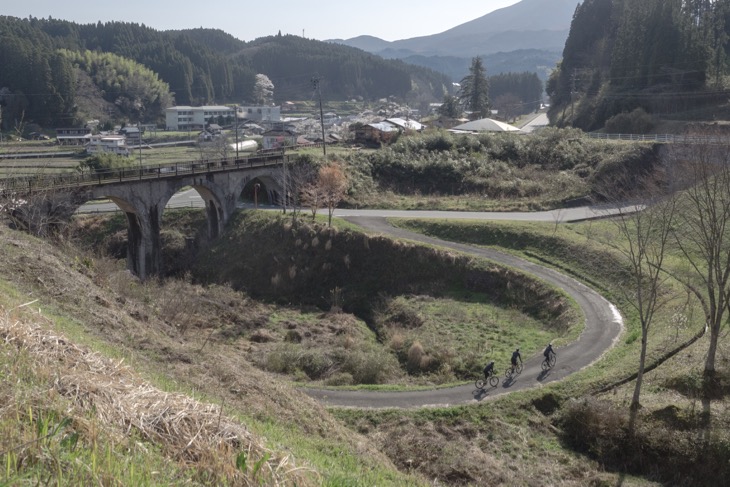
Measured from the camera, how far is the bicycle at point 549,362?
18562 millimetres

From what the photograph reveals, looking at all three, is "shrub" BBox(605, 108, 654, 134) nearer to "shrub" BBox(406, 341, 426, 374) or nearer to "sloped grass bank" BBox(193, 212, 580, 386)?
"sloped grass bank" BBox(193, 212, 580, 386)

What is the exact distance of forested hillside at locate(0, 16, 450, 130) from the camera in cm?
8038

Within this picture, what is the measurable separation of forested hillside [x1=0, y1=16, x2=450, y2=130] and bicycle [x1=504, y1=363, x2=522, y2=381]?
58.5 m

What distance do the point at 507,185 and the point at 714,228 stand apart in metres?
28.2

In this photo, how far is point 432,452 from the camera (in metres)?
13.9

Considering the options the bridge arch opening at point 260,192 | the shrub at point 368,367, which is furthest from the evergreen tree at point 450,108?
the shrub at point 368,367

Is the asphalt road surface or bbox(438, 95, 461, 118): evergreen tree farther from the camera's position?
bbox(438, 95, 461, 118): evergreen tree

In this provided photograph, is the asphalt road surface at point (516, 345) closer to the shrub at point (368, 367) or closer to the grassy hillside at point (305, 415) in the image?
the grassy hillside at point (305, 415)

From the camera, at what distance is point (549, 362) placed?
18.6m

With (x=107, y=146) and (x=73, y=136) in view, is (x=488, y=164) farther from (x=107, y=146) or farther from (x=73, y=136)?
(x=73, y=136)

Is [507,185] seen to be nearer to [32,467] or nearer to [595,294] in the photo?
[595,294]

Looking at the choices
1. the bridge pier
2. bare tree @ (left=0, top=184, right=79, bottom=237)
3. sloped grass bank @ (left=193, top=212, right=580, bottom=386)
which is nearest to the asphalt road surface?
sloped grass bank @ (left=193, top=212, right=580, bottom=386)

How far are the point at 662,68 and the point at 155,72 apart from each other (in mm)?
104050

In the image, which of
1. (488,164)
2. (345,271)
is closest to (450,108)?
(488,164)
